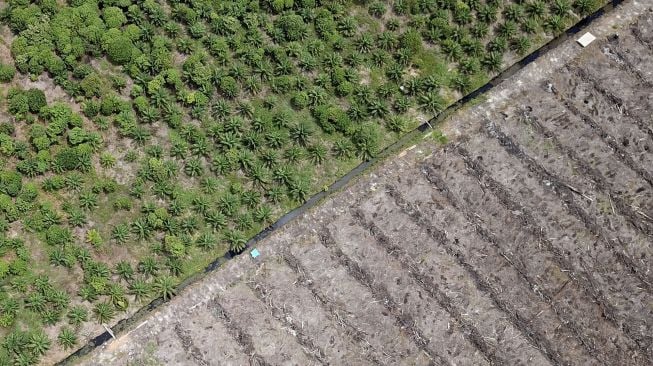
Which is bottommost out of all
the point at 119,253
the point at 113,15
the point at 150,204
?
the point at 119,253

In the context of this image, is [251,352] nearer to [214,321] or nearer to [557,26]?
[214,321]

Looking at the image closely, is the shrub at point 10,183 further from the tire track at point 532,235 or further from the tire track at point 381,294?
the tire track at point 532,235

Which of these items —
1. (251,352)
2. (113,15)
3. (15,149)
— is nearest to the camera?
(251,352)

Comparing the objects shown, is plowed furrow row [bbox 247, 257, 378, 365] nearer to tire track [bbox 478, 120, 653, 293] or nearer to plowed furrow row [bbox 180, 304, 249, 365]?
plowed furrow row [bbox 180, 304, 249, 365]

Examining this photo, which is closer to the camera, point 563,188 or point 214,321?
point 214,321

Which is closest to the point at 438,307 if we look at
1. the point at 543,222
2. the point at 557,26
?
the point at 543,222

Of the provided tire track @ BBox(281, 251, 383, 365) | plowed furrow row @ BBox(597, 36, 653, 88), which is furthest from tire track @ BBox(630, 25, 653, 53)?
tire track @ BBox(281, 251, 383, 365)
